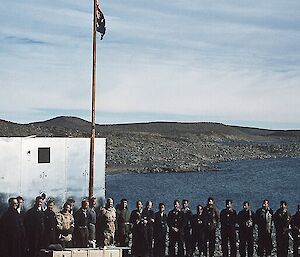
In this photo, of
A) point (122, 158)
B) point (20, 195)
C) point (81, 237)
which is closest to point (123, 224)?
point (81, 237)

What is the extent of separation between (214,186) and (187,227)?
214 feet

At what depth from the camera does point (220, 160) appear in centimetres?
13725

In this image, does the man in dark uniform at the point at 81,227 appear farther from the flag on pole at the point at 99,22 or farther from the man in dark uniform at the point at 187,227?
the flag on pole at the point at 99,22

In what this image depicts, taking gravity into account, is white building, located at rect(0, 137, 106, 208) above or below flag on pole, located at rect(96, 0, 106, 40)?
below

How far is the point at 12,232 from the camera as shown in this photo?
16.2 meters

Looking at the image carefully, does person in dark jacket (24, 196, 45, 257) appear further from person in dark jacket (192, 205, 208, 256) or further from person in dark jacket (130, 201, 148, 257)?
person in dark jacket (192, 205, 208, 256)

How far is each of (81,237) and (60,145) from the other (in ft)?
9.37

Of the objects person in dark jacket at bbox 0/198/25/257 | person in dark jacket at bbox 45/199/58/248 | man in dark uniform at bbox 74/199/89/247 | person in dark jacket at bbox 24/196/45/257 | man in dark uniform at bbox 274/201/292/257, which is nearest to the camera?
person in dark jacket at bbox 0/198/25/257

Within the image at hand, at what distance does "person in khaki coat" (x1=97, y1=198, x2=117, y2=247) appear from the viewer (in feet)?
56.0

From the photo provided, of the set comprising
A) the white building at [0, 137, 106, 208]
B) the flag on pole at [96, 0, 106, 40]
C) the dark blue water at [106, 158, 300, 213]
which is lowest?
the dark blue water at [106, 158, 300, 213]

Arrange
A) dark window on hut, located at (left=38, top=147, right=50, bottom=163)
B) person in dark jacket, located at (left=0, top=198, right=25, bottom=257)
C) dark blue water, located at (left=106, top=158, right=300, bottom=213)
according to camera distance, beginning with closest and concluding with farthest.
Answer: person in dark jacket, located at (left=0, top=198, right=25, bottom=257)
dark window on hut, located at (left=38, top=147, right=50, bottom=163)
dark blue water, located at (left=106, top=158, right=300, bottom=213)

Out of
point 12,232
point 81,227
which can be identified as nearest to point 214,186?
point 81,227

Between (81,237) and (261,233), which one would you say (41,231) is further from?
(261,233)

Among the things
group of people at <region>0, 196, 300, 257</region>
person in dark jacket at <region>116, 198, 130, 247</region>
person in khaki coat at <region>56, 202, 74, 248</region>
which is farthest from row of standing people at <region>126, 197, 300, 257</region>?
person in khaki coat at <region>56, 202, 74, 248</region>
